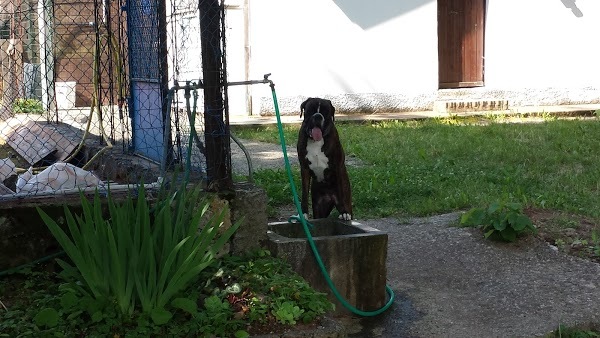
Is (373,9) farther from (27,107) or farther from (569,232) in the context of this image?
(569,232)

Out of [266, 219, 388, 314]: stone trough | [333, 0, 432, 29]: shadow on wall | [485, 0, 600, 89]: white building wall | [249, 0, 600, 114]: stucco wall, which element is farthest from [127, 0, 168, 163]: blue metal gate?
[485, 0, 600, 89]: white building wall

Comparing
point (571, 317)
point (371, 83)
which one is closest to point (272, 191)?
point (571, 317)

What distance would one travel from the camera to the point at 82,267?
4.12 m

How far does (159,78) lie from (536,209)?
11.4 feet

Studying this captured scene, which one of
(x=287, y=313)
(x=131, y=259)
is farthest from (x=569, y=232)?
(x=131, y=259)

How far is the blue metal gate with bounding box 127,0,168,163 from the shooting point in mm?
6290

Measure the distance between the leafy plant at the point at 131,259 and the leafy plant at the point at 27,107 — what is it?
6.45m

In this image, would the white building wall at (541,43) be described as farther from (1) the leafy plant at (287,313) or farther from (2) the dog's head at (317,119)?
(1) the leafy plant at (287,313)

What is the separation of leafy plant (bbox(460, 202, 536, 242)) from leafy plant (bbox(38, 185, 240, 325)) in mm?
3133

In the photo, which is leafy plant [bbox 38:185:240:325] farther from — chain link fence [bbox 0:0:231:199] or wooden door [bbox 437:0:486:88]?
wooden door [bbox 437:0:486:88]

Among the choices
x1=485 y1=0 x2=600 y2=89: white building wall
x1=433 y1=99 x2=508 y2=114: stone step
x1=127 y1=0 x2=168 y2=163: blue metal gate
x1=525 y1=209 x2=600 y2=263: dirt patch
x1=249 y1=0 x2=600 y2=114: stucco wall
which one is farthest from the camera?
x1=485 y1=0 x2=600 y2=89: white building wall

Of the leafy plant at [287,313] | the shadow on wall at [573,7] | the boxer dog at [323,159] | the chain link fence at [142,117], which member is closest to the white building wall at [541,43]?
the shadow on wall at [573,7]

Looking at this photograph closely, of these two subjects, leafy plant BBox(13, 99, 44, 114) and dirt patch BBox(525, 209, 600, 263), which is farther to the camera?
leafy plant BBox(13, 99, 44, 114)

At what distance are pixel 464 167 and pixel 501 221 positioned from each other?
314cm
